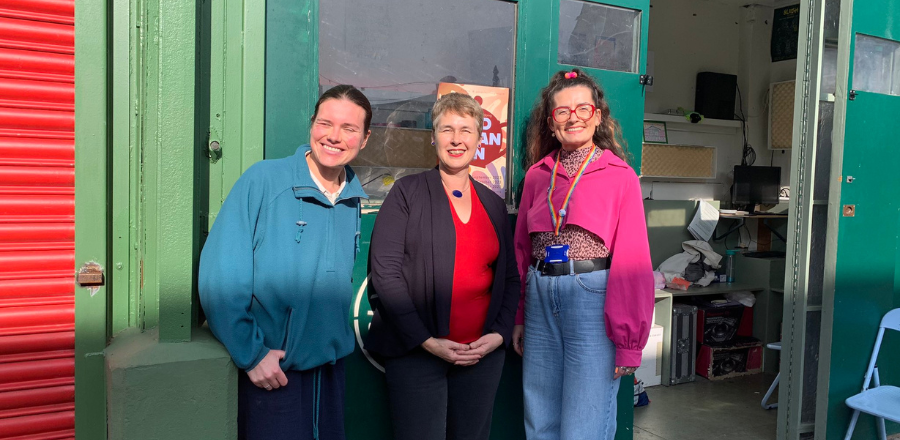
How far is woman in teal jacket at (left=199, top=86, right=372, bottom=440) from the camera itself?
2.05 meters

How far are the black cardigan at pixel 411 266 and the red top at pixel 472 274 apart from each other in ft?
0.12

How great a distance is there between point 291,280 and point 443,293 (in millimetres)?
610

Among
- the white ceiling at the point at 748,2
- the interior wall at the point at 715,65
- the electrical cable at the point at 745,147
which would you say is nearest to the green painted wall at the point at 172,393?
the interior wall at the point at 715,65

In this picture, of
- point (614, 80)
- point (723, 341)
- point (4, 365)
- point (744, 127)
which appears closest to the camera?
point (4, 365)

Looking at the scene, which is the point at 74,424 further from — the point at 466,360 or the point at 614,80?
the point at 614,80

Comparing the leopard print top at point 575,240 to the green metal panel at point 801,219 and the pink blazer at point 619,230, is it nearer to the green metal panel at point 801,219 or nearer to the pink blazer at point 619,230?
the pink blazer at point 619,230

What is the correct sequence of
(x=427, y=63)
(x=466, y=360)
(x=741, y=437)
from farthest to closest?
(x=741, y=437)
(x=427, y=63)
(x=466, y=360)

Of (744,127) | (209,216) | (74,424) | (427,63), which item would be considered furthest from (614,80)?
(744,127)

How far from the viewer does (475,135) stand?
100 inches

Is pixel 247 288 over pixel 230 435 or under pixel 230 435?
over

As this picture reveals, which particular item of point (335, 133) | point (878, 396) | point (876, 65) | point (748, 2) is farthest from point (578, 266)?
point (748, 2)

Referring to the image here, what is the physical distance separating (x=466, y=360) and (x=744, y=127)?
6336 mm

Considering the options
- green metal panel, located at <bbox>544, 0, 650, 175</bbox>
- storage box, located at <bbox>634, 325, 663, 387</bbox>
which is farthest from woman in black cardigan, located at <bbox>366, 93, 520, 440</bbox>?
storage box, located at <bbox>634, 325, 663, 387</bbox>

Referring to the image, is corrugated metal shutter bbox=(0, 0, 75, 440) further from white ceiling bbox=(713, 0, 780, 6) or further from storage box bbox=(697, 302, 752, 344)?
white ceiling bbox=(713, 0, 780, 6)
